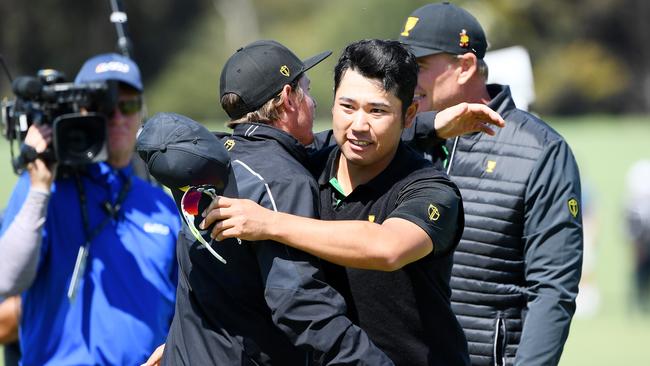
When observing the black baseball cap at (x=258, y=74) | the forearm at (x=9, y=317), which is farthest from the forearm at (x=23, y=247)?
the black baseball cap at (x=258, y=74)

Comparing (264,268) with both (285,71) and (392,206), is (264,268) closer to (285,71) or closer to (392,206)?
(392,206)

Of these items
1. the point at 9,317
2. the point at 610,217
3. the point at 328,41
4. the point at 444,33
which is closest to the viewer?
the point at 444,33

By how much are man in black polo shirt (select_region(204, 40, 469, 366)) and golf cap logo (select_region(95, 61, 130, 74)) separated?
7.37 feet

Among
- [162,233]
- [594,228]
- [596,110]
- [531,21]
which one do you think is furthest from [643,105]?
[162,233]

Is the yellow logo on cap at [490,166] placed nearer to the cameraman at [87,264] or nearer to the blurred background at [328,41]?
the cameraman at [87,264]

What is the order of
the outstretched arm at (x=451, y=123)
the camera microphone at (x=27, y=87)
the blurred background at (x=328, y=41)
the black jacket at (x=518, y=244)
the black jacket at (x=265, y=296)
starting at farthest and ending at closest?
the blurred background at (x=328, y=41)
the camera microphone at (x=27, y=87)
the black jacket at (x=518, y=244)
the outstretched arm at (x=451, y=123)
the black jacket at (x=265, y=296)

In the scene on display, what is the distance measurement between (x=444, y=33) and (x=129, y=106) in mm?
1696

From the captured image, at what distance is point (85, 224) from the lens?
5.35 m

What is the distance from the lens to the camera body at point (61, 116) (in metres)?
5.29

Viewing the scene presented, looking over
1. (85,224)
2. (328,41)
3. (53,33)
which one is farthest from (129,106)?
(53,33)

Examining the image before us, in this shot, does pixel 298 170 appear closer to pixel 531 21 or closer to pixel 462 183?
pixel 462 183

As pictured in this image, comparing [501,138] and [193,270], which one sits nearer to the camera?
[193,270]

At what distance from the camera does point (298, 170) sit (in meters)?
3.66

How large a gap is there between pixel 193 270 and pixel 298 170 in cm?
50
